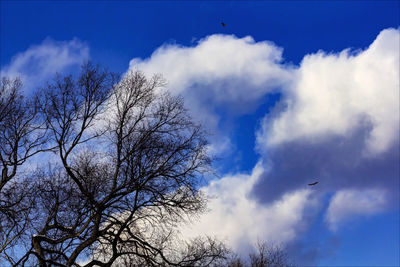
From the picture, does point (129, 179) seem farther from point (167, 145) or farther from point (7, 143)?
point (7, 143)

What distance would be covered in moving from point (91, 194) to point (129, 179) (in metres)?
1.66

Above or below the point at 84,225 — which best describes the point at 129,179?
above

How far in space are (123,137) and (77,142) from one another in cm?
198

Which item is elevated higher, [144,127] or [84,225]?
[144,127]

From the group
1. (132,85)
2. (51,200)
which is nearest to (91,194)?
(51,200)

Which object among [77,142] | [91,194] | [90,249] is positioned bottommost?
[90,249]

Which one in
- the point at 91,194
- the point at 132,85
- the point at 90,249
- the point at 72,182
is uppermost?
the point at 132,85

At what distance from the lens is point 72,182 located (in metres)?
19.2

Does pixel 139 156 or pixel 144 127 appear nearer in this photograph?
pixel 139 156

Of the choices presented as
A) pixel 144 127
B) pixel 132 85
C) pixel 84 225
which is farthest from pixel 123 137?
pixel 84 225

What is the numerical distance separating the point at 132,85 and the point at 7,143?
6.13 m

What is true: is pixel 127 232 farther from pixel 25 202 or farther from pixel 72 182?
pixel 25 202

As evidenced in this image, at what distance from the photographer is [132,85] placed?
19.6m

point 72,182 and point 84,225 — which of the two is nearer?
point 84,225
